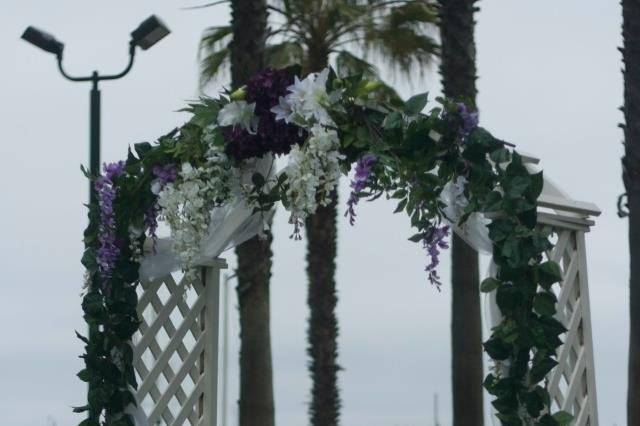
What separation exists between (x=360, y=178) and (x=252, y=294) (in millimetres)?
7274

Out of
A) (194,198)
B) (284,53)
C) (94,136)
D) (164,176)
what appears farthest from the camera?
(284,53)

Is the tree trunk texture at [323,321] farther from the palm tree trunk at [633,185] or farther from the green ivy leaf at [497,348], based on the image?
the green ivy leaf at [497,348]

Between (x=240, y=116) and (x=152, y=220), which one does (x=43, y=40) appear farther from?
(x=240, y=116)

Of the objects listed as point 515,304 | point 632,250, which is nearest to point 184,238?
point 515,304

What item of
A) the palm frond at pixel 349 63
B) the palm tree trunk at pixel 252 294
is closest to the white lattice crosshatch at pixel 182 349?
the palm tree trunk at pixel 252 294

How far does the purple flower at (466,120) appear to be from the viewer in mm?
8070

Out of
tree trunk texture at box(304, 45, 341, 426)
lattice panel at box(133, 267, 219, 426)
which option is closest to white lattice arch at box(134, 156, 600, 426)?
lattice panel at box(133, 267, 219, 426)

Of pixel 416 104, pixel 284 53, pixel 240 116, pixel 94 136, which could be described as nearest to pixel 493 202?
pixel 416 104

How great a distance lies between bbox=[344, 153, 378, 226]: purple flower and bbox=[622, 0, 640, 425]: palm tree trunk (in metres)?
4.23

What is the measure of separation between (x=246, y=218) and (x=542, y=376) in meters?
2.10

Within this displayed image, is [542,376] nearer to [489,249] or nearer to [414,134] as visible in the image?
[489,249]

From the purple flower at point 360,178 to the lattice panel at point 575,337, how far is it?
4.17ft

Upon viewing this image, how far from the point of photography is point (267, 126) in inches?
334

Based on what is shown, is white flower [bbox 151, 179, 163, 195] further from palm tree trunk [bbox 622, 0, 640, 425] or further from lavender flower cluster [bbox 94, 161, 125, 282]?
palm tree trunk [bbox 622, 0, 640, 425]
